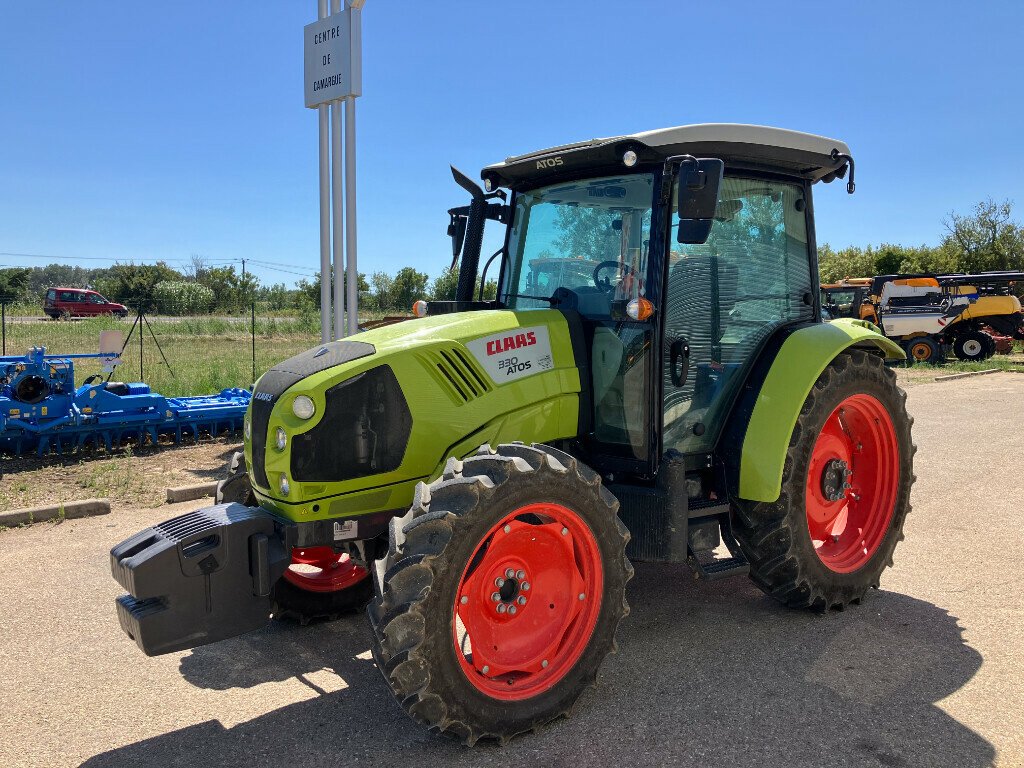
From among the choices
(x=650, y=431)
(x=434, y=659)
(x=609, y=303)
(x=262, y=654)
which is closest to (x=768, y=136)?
(x=609, y=303)

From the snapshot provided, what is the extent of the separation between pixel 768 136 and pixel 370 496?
2646 mm

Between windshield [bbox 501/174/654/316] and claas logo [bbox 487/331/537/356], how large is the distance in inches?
16.6

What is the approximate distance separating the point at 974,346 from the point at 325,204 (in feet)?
61.3

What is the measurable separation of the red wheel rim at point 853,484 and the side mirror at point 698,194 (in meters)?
1.68

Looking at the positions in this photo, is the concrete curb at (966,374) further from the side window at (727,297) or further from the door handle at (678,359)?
the door handle at (678,359)

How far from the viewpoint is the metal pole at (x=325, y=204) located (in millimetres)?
8908

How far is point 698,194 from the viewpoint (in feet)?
11.5

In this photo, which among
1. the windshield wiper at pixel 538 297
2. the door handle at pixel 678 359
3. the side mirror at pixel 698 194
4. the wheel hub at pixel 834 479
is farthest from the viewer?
the wheel hub at pixel 834 479

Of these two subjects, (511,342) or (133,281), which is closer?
(511,342)

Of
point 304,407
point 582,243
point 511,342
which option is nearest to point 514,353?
point 511,342

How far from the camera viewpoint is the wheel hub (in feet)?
15.4

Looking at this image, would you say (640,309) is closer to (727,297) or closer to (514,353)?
(514,353)

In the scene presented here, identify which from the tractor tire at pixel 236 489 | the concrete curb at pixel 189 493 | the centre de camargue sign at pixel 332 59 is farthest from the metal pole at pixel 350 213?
the tractor tire at pixel 236 489

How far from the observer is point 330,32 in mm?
8719
